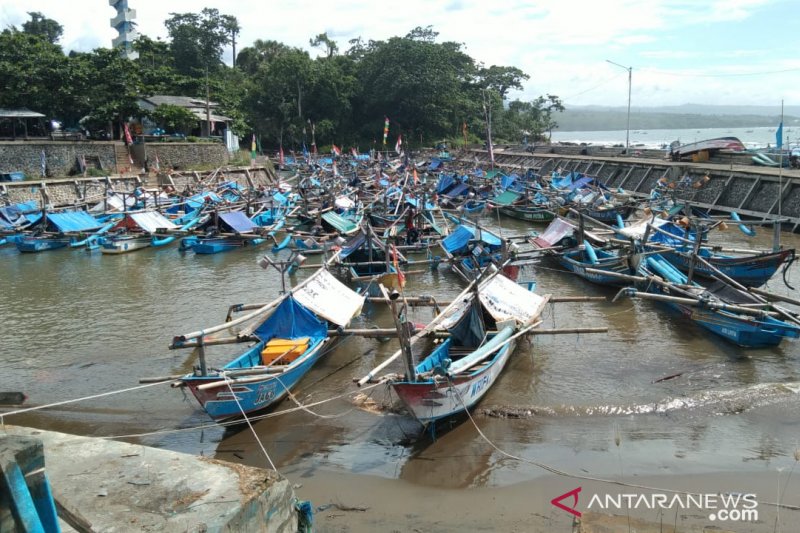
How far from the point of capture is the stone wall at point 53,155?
124ft

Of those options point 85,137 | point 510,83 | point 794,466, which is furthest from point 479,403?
point 510,83

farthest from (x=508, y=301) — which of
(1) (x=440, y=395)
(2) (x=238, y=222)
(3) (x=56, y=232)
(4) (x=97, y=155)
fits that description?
(4) (x=97, y=155)

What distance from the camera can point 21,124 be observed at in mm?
43969

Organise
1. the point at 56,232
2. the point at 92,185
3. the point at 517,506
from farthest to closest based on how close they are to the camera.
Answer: the point at 92,185 → the point at 56,232 → the point at 517,506

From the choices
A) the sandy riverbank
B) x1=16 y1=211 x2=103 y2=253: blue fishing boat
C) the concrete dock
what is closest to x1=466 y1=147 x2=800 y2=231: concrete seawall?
the sandy riverbank

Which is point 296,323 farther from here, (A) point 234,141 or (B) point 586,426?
(A) point 234,141

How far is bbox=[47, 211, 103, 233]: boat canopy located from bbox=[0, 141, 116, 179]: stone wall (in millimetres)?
10269

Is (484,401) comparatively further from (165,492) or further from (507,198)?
(507,198)

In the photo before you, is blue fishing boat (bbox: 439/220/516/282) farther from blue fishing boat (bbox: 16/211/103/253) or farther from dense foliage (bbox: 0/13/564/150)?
dense foliage (bbox: 0/13/564/150)

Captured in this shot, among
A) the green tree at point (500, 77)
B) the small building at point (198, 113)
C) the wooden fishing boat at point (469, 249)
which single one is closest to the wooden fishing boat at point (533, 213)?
the wooden fishing boat at point (469, 249)

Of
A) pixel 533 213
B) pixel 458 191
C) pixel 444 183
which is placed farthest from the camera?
pixel 444 183

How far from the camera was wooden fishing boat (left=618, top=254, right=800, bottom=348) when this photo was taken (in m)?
14.2

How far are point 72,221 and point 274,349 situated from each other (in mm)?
22644

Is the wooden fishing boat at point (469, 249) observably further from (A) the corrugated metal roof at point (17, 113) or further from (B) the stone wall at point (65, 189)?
(A) the corrugated metal roof at point (17, 113)
